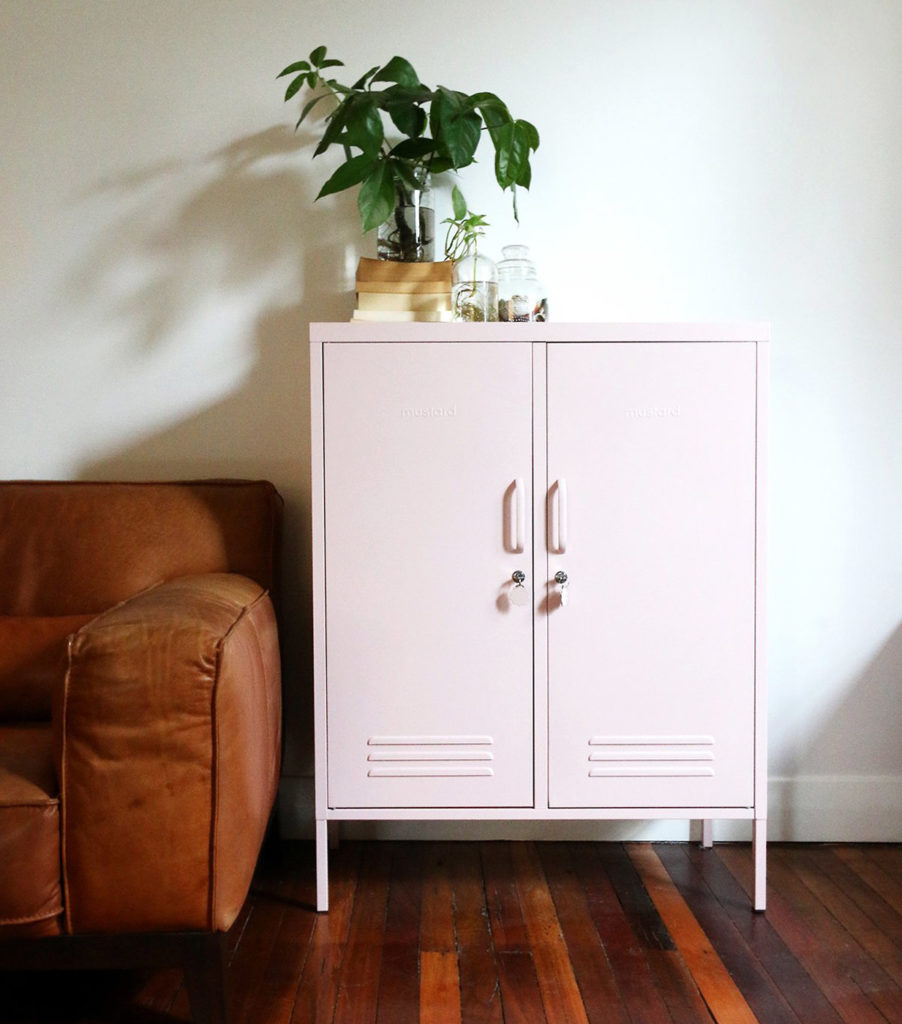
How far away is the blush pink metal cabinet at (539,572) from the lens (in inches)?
67.1

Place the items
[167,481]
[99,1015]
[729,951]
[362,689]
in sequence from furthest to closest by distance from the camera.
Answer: [167,481] < [362,689] < [729,951] < [99,1015]

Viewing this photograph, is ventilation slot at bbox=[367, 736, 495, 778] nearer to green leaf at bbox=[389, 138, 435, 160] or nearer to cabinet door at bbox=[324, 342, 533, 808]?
cabinet door at bbox=[324, 342, 533, 808]

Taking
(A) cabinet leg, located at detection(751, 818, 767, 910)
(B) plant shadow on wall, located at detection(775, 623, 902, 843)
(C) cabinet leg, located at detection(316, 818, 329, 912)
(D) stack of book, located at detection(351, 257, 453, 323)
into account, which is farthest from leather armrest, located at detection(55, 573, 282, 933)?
(B) plant shadow on wall, located at detection(775, 623, 902, 843)

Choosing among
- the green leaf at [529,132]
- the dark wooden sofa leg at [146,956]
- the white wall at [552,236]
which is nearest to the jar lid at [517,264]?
the white wall at [552,236]

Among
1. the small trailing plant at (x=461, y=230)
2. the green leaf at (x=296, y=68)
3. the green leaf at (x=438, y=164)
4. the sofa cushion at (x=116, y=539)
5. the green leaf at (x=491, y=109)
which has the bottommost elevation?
the sofa cushion at (x=116, y=539)

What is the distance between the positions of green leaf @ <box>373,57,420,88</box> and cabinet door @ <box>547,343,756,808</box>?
2.37ft

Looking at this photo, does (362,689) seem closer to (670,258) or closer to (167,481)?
(167,481)

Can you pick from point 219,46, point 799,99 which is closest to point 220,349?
point 219,46

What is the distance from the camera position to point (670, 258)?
6.98 ft

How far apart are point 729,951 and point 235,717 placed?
1.04m

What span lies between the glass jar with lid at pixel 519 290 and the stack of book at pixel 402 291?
0.14 metres

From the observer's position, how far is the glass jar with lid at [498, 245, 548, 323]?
186cm

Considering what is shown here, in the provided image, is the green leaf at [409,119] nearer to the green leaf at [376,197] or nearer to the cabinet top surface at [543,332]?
the green leaf at [376,197]

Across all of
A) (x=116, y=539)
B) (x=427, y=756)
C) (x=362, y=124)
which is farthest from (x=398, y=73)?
(x=427, y=756)
